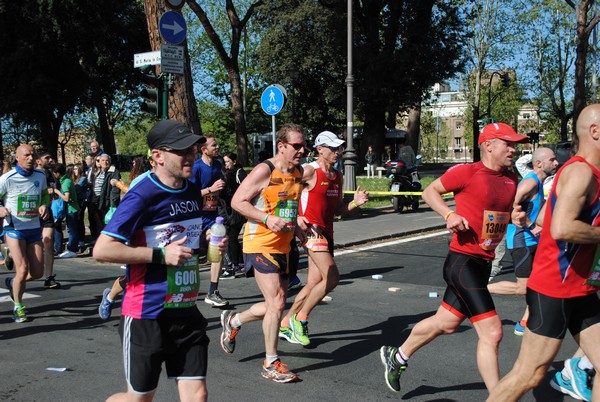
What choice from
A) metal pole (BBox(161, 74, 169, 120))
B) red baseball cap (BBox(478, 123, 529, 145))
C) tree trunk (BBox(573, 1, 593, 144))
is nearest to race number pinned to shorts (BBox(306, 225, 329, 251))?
red baseball cap (BBox(478, 123, 529, 145))

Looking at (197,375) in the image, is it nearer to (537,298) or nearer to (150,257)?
(150,257)

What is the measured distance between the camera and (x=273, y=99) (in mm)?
13188

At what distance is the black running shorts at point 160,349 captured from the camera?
133 inches

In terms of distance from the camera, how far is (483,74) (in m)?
55.1

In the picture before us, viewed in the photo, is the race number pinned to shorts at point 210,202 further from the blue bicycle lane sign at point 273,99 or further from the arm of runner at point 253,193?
the blue bicycle lane sign at point 273,99

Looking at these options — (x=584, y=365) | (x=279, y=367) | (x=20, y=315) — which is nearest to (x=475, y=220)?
(x=584, y=365)

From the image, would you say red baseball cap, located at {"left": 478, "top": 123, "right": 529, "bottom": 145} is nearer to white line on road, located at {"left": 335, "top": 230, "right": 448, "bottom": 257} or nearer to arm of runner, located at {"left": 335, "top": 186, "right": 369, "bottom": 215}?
arm of runner, located at {"left": 335, "top": 186, "right": 369, "bottom": 215}

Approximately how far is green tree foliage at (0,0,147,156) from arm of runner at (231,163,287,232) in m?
34.4

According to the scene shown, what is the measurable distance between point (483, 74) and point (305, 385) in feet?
175

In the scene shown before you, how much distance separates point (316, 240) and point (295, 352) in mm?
1105

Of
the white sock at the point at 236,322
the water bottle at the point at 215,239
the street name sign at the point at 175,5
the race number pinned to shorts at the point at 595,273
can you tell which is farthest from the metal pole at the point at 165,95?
the race number pinned to shorts at the point at 595,273

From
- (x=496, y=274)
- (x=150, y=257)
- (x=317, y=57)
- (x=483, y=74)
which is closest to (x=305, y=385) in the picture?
(x=150, y=257)

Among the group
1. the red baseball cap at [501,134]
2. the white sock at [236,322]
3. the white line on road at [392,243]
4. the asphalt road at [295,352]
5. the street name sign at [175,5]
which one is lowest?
the white line on road at [392,243]

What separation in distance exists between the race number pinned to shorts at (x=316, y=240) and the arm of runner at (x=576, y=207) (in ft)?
10.6
